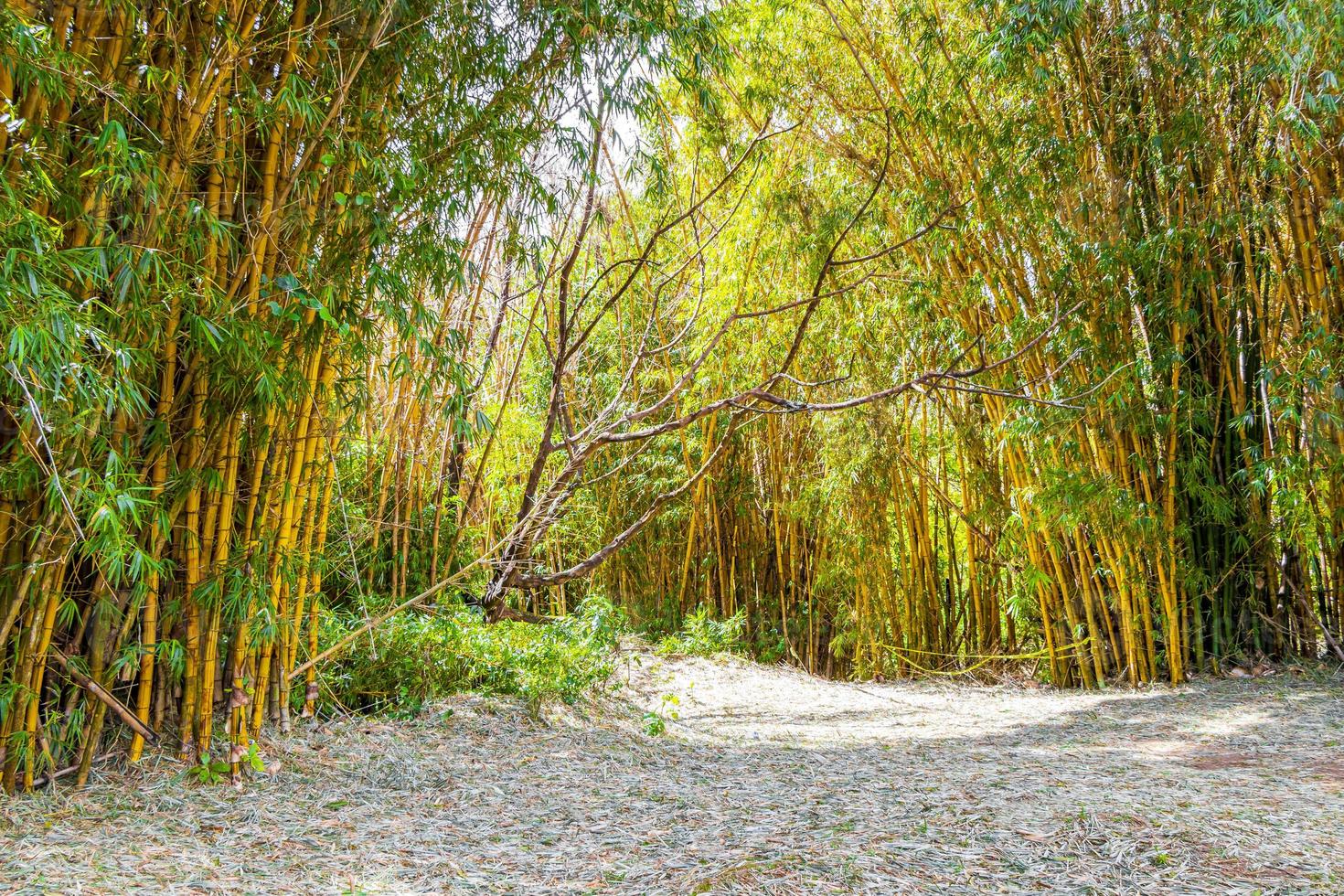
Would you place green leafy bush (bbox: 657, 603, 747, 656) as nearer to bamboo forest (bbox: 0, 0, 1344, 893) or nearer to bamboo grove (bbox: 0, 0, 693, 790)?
bamboo forest (bbox: 0, 0, 1344, 893)

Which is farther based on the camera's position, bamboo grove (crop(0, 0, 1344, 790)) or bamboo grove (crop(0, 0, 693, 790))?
bamboo grove (crop(0, 0, 1344, 790))

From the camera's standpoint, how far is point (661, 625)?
5.60 m

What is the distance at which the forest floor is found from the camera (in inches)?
61.6

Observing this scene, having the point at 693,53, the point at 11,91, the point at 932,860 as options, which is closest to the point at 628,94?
the point at 693,53

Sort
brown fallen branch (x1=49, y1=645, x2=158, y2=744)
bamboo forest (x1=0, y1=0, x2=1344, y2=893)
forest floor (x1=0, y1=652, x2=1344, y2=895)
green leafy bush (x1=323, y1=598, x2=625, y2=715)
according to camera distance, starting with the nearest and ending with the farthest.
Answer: forest floor (x1=0, y1=652, x2=1344, y2=895) → bamboo forest (x1=0, y1=0, x2=1344, y2=893) → brown fallen branch (x1=49, y1=645, x2=158, y2=744) → green leafy bush (x1=323, y1=598, x2=625, y2=715)

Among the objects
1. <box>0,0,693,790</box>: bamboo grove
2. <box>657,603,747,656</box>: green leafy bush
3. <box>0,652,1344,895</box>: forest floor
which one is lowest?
<box>0,652,1344,895</box>: forest floor

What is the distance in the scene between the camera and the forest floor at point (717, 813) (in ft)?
5.14

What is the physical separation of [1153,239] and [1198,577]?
1474mm

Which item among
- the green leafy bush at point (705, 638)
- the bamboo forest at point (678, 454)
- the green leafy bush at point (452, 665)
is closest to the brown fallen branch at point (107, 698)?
the bamboo forest at point (678, 454)

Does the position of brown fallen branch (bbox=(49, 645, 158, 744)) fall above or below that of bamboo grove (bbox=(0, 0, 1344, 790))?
below

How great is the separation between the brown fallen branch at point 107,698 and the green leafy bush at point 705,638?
3128 mm

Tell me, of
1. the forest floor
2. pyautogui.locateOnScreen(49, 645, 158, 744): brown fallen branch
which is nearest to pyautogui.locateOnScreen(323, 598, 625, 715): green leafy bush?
the forest floor

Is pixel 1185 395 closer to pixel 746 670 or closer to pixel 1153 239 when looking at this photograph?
pixel 1153 239

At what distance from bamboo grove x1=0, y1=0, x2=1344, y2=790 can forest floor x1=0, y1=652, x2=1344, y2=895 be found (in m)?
0.32
